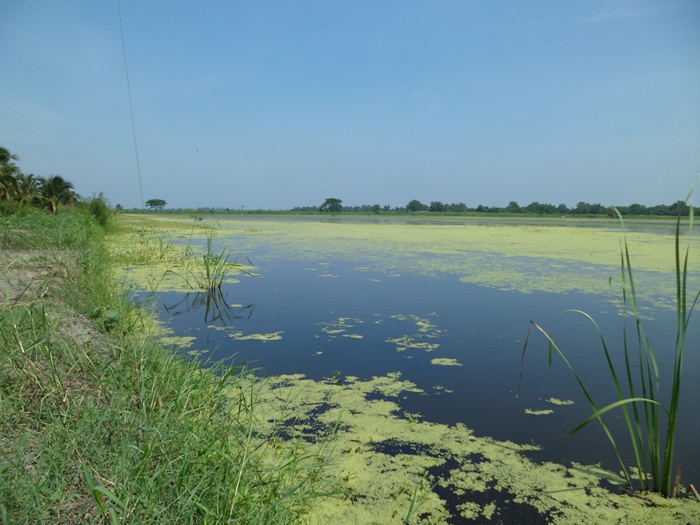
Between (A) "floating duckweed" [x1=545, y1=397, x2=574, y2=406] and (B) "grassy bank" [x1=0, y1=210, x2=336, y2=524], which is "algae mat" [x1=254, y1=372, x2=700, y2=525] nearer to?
(B) "grassy bank" [x1=0, y1=210, x2=336, y2=524]

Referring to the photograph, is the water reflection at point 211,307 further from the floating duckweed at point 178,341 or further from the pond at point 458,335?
the floating duckweed at point 178,341

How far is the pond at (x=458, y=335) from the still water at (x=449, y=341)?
1cm

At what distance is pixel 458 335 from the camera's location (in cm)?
358

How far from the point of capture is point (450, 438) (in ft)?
6.54

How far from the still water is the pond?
12 mm

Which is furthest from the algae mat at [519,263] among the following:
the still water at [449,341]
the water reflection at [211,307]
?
the water reflection at [211,307]

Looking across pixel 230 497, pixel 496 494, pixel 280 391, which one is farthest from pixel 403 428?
pixel 230 497

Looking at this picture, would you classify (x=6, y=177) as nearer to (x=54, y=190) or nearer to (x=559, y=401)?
(x=54, y=190)

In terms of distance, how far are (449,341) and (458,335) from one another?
0.20m

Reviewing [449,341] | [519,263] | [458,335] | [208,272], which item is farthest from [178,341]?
[519,263]

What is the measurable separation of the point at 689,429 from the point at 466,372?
118cm

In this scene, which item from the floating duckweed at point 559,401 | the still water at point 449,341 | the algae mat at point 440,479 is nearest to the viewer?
the algae mat at point 440,479

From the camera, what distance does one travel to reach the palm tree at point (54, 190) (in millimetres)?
25688

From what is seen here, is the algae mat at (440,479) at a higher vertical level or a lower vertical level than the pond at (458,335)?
lower
